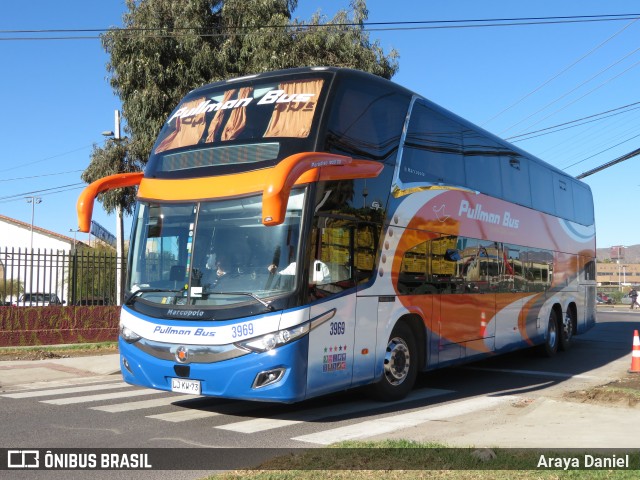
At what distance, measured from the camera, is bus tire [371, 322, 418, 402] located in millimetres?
9555

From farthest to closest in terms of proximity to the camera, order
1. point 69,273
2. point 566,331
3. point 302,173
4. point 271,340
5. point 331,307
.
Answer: point 69,273 → point 566,331 → point 331,307 → point 271,340 → point 302,173

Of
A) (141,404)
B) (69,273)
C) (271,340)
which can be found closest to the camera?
(271,340)

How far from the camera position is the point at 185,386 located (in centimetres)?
812

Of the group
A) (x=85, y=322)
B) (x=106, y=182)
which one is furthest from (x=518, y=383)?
(x=85, y=322)

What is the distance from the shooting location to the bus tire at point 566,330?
17.2m

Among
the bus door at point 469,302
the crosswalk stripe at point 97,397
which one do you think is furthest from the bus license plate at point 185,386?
the bus door at point 469,302

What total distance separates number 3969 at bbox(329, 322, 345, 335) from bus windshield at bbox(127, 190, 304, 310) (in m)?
0.82

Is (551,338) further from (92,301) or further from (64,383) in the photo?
(92,301)

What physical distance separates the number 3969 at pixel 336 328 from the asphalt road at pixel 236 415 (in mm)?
1064

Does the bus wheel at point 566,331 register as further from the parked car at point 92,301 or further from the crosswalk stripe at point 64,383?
the parked car at point 92,301

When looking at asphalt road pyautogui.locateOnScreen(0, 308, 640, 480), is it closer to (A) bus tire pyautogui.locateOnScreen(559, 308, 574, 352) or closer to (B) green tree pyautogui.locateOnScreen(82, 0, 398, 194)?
(A) bus tire pyautogui.locateOnScreen(559, 308, 574, 352)

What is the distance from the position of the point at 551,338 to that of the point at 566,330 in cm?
115

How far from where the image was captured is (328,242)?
8344 millimetres

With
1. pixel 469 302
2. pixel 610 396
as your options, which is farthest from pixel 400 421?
pixel 469 302
